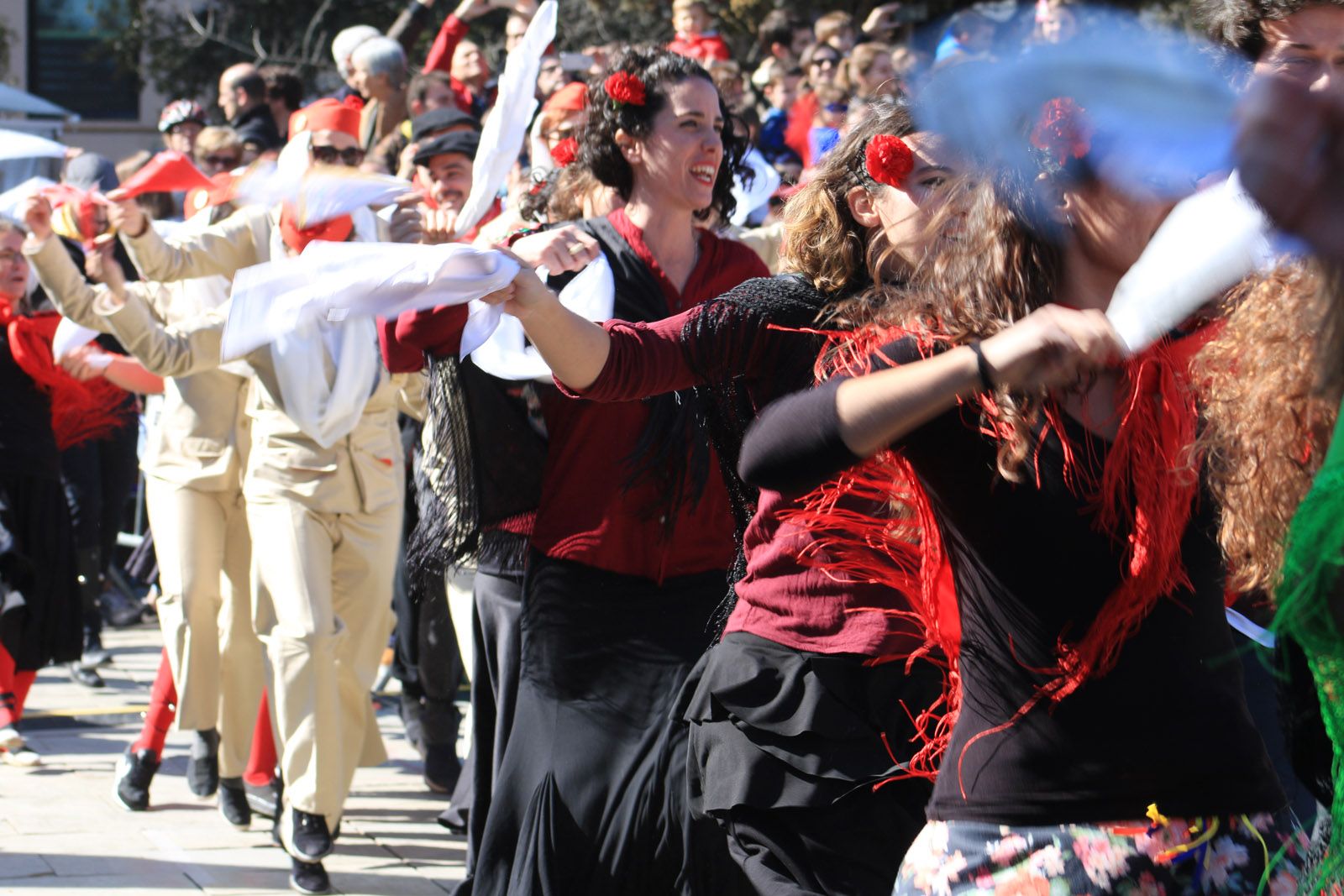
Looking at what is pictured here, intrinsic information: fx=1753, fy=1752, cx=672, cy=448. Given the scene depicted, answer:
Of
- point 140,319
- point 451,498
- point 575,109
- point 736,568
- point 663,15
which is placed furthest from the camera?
point 663,15

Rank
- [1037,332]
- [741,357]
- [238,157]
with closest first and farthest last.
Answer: [1037,332], [741,357], [238,157]

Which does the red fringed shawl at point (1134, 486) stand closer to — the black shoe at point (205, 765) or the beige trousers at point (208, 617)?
the beige trousers at point (208, 617)

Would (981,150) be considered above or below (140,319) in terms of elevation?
above

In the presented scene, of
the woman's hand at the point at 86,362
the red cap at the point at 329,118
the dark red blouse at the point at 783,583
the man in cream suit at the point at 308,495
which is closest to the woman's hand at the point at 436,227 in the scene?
the man in cream suit at the point at 308,495

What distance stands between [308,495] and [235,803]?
1.09 m

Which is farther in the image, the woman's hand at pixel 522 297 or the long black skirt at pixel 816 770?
the long black skirt at pixel 816 770

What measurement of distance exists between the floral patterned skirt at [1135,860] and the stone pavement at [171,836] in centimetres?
311

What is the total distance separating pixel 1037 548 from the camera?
7.10 ft

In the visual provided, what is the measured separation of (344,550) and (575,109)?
1.96 m

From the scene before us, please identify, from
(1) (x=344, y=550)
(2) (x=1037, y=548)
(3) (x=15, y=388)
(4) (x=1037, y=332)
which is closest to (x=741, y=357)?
(2) (x=1037, y=548)

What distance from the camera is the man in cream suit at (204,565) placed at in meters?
5.53

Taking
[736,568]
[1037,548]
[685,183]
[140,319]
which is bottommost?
[140,319]

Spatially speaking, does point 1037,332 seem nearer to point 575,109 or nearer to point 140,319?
point 140,319

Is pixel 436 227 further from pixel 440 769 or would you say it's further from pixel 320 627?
pixel 440 769
